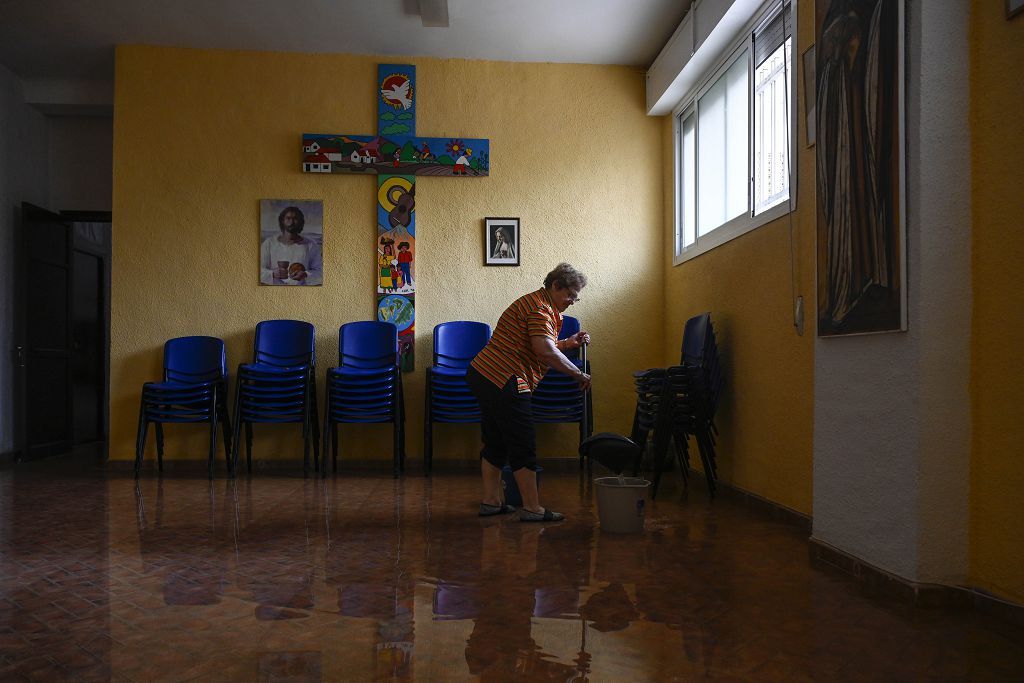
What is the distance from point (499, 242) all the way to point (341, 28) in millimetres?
2048

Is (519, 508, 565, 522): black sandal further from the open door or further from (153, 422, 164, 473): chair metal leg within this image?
the open door

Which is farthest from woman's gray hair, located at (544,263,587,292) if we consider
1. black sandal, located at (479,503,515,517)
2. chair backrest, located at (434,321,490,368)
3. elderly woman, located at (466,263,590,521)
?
chair backrest, located at (434,321,490,368)

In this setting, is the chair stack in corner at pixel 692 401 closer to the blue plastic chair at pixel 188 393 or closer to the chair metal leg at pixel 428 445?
the chair metal leg at pixel 428 445

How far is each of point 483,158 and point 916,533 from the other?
4975 millimetres

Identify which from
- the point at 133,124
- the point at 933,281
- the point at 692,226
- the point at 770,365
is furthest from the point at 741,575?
the point at 133,124

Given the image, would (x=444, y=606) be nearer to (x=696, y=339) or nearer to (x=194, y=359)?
(x=696, y=339)

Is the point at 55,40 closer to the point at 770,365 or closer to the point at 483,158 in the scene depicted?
the point at 483,158

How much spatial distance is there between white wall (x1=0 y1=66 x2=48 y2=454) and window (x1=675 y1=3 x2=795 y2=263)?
563 cm

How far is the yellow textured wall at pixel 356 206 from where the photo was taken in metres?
6.85

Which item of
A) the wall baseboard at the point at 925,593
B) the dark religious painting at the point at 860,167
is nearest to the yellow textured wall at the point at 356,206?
the dark religious painting at the point at 860,167

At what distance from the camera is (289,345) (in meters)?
6.73

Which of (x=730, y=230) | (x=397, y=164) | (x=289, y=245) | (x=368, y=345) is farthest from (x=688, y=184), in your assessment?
(x=289, y=245)

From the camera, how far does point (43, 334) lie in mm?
7652

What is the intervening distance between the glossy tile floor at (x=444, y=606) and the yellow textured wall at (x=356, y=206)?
2.47m
